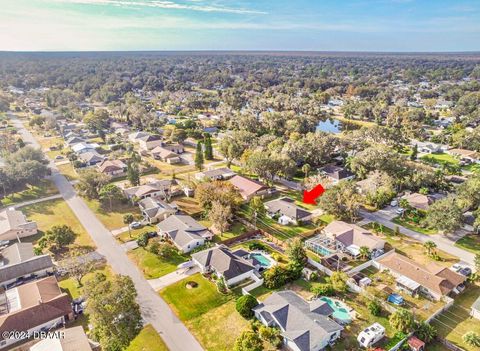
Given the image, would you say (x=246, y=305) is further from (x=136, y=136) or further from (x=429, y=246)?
(x=136, y=136)

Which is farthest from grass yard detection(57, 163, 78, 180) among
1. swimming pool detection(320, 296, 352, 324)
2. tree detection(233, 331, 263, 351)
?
swimming pool detection(320, 296, 352, 324)

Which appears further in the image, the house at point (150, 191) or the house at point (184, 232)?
the house at point (150, 191)

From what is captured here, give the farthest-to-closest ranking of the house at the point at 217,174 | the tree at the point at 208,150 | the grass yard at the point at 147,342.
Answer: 1. the tree at the point at 208,150
2. the house at the point at 217,174
3. the grass yard at the point at 147,342

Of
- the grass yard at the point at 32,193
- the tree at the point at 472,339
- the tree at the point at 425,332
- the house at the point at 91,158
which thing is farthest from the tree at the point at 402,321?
the house at the point at 91,158

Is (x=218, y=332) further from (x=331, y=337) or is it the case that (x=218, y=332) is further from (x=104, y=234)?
(x=104, y=234)

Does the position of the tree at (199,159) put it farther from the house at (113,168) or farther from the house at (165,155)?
the house at (113,168)

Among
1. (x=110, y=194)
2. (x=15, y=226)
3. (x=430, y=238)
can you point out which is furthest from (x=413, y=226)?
(x=15, y=226)

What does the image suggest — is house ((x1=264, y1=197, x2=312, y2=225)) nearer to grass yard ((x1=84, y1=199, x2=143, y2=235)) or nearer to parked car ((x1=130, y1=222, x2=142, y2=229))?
parked car ((x1=130, y1=222, x2=142, y2=229))
